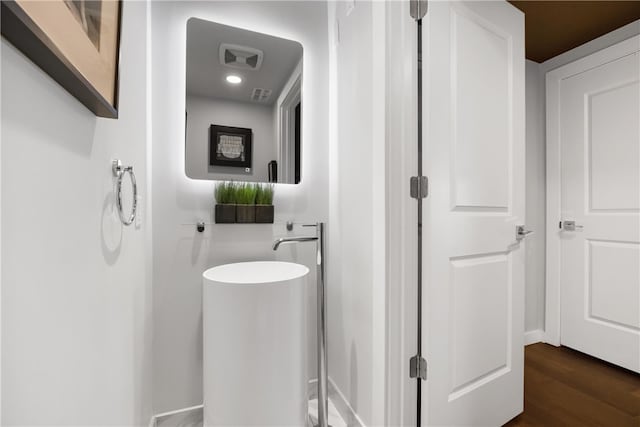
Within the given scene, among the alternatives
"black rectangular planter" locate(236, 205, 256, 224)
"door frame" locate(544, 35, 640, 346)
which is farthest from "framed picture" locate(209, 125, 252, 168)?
"door frame" locate(544, 35, 640, 346)

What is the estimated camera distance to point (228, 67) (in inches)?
61.7

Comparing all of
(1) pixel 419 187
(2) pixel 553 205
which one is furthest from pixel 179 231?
(2) pixel 553 205

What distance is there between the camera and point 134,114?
40.7 inches

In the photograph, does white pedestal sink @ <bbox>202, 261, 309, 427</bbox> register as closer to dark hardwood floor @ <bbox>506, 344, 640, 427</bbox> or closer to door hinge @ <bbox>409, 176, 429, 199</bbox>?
door hinge @ <bbox>409, 176, 429, 199</bbox>

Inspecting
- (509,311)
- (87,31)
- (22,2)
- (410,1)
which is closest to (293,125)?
(410,1)

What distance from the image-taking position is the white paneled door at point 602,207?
6.30ft

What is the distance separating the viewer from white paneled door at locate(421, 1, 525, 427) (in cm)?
119

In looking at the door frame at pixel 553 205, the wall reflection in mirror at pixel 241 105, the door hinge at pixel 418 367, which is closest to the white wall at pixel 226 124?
the wall reflection in mirror at pixel 241 105

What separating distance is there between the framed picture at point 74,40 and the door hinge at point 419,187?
1.01 meters

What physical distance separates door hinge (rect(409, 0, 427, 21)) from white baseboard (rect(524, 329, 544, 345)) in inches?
99.0

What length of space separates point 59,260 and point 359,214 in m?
1.09

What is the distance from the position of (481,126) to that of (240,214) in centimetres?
123

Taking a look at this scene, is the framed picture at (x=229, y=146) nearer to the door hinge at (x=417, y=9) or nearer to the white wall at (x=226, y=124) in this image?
the white wall at (x=226, y=124)

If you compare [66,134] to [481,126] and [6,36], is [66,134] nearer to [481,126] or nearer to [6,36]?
[6,36]
